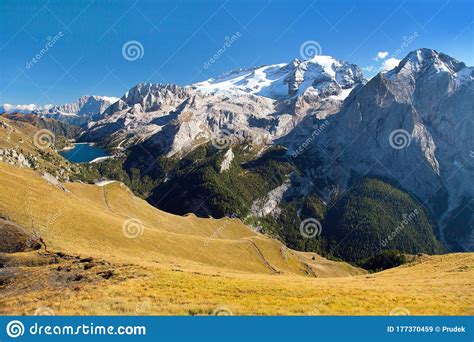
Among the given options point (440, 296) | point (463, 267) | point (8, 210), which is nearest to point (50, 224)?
point (8, 210)

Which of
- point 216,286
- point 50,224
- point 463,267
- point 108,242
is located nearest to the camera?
point 216,286

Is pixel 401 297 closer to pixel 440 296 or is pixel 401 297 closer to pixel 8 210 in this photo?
pixel 440 296
